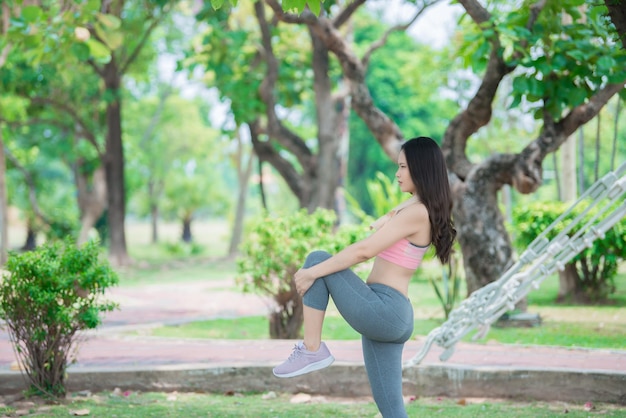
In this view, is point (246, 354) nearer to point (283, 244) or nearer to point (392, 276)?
point (283, 244)

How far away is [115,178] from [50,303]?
49.3ft

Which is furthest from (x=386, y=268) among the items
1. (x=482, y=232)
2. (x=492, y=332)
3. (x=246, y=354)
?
(x=482, y=232)

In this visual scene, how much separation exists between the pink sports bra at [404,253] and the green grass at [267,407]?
1.71 m

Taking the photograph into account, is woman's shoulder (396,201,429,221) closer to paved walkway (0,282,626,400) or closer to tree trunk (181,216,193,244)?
paved walkway (0,282,626,400)

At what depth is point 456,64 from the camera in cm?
1881

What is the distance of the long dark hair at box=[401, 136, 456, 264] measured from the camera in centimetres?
358

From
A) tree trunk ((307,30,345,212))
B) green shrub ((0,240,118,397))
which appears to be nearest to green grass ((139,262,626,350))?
green shrub ((0,240,118,397))

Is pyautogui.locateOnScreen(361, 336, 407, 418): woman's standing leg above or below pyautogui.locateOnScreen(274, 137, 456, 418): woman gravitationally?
below

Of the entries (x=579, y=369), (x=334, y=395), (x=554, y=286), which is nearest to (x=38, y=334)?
(x=334, y=395)

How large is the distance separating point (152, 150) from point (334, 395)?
29988 mm

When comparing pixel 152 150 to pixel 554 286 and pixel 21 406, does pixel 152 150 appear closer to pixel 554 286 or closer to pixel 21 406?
pixel 554 286

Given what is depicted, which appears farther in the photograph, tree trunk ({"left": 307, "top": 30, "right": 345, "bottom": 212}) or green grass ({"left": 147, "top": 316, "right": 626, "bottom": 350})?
tree trunk ({"left": 307, "top": 30, "right": 345, "bottom": 212})

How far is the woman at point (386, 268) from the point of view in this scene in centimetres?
352

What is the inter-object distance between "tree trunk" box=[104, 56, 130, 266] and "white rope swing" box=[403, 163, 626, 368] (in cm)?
1478
